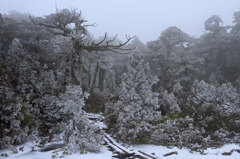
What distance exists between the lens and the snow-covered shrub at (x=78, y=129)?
8.13m

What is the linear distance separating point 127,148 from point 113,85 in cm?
2077

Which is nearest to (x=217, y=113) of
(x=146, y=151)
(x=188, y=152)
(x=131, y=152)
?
(x=188, y=152)

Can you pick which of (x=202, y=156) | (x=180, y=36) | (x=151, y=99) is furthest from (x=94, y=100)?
(x=180, y=36)

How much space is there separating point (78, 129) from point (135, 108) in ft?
10.0

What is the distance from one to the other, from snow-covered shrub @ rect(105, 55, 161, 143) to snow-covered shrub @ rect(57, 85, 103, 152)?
1517mm

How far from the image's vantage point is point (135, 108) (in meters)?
10.5

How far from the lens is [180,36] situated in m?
28.3

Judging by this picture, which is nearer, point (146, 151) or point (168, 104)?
point (146, 151)

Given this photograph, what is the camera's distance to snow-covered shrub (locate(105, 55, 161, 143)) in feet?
31.7

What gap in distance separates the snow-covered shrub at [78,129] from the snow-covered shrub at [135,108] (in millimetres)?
1517

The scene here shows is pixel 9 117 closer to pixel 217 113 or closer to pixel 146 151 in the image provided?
pixel 146 151

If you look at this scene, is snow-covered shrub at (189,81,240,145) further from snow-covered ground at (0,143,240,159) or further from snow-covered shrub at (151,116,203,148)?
→ snow-covered ground at (0,143,240,159)

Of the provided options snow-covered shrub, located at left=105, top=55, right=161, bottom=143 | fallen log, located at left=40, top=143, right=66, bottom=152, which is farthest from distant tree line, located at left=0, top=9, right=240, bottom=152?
fallen log, located at left=40, top=143, right=66, bottom=152

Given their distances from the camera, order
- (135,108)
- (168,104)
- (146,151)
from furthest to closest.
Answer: (168,104)
(135,108)
(146,151)
